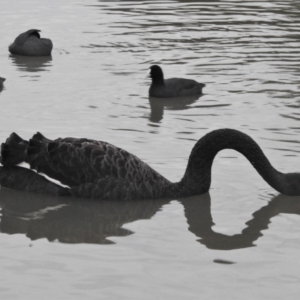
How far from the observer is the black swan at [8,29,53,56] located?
17.8 metres

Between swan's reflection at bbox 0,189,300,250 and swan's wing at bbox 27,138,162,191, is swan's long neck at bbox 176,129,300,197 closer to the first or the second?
swan's reflection at bbox 0,189,300,250

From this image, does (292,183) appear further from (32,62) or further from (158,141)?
(32,62)

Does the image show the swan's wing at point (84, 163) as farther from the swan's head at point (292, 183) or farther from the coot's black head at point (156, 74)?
the coot's black head at point (156, 74)

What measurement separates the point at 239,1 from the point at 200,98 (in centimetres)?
1260

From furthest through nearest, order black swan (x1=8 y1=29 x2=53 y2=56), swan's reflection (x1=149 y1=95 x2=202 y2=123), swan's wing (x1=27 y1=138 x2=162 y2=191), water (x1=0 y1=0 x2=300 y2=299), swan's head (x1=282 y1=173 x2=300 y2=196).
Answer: black swan (x1=8 y1=29 x2=53 y2=56) → swan's reflection (x1=149 y1=95 x2=202 y2=123) → swan's head (x1=282 y1=173 x2=300 y2=196) → swan's wing (x1=27 y1=138 x2=162 y2=191) → water (x1=0 y1=0 x2=300 y2=299)

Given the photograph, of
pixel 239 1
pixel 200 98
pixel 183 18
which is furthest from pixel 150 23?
pixel 200 98

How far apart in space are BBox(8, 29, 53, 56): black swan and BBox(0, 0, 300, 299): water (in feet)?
0.71

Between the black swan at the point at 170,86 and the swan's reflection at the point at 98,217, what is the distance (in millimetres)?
5356

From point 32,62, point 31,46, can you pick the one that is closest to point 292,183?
point 32,62

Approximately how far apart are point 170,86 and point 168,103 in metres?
0.38

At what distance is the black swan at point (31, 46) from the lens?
17828mm

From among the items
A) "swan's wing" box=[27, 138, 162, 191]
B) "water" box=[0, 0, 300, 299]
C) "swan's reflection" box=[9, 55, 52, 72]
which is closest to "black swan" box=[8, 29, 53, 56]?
"swan's reflection" box=[9, 55, 52, 72]

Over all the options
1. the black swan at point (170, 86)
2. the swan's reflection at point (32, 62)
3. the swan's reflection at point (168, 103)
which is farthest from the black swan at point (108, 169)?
the swan's reflection at point (32, 62)

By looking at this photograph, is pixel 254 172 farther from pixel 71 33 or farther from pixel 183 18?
pixel 183 18
